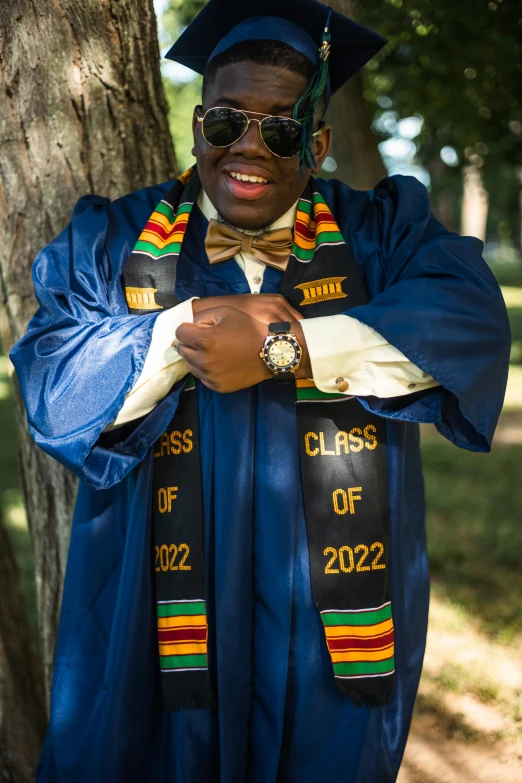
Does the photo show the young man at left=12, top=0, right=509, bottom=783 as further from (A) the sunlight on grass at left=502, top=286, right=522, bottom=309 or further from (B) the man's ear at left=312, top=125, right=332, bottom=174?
(A) the sunlight on grass at left=502, top=286, right=522, bottom=309

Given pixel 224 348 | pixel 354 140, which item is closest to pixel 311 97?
pixel 224 348

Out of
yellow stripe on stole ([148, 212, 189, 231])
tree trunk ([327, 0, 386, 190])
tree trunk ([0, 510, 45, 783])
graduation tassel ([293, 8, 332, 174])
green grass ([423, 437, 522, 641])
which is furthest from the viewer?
green grass ([423, 437, 522, 641])

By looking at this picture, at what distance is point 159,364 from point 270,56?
0.86m

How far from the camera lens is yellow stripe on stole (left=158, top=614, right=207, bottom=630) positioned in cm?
223

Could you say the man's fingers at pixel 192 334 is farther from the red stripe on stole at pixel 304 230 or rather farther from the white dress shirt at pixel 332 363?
the red stripe on stole at pixel 304 230

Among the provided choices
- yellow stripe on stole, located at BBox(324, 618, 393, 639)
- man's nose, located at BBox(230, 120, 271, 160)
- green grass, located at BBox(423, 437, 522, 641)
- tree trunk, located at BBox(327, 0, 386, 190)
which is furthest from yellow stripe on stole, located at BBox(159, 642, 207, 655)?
tree trunk, located at BBox(327, 0, 386, 190)

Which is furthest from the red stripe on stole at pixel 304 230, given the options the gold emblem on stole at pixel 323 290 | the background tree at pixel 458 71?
Result: the background tree at pixel 458 71

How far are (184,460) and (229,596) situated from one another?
38 centimetres

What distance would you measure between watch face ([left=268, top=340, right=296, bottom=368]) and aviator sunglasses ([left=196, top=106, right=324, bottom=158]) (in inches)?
20.2

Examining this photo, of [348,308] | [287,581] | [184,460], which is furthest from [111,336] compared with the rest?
[287,581]

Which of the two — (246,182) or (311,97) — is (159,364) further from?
(311,97)

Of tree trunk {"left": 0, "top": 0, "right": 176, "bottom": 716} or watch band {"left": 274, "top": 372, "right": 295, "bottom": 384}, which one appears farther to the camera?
tree trunk {"left": 0, "top": 0, "right": 176, "bottom": 716}

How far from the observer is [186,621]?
2230 mm

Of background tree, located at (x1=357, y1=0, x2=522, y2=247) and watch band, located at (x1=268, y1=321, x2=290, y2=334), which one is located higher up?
background tree, located at (x1=357, y1=0, x2=522, y2=247)
